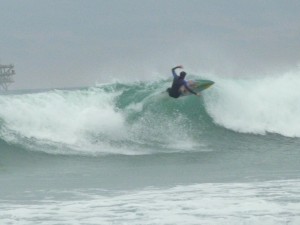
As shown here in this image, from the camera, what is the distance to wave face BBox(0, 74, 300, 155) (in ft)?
61.5

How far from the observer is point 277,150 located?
57.7ft

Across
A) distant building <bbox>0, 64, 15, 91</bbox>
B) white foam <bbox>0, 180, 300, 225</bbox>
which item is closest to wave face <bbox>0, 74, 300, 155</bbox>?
white foam <bbox>0, 180, 300, 225</bbox>

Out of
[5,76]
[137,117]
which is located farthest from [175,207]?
[5,76]

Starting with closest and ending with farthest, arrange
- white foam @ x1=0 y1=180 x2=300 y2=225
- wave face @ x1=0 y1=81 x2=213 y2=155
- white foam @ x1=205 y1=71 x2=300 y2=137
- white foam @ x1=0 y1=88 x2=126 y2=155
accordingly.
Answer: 1. white foam @ x1=0 y1=180 x2=300 y2=225
2. wave face @ x1=0 y1=81 x2=213 y2=155
3. white foam @ x1=0 y1=88 x2=126 y2=155
4. white foam @ x1=205 y1=71 x2=300 y2=137

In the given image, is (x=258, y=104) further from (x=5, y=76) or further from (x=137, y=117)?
(x=5, y=76)

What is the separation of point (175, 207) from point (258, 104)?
1590 cm

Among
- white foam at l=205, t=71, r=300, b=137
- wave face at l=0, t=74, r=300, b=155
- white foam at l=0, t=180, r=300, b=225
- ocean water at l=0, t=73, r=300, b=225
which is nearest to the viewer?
white foam at l=0, t=180, r=300, b=225

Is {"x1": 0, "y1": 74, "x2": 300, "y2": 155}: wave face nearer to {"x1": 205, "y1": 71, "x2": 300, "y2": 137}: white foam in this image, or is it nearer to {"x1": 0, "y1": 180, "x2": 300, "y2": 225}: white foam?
{"x1": 205, "y1": 71, "x2": 300, "y2": 137}: white foam

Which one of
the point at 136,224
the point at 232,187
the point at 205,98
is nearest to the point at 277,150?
the point at 205,98

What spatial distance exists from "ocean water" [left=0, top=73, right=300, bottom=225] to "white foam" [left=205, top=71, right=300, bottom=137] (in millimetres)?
54

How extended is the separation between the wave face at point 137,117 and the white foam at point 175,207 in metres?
7.15

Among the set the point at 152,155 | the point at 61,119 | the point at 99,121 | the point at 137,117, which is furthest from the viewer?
the point at 137,117

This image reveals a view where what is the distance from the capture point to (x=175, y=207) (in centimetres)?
921

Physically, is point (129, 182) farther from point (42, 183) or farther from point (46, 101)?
point (46, 101)
